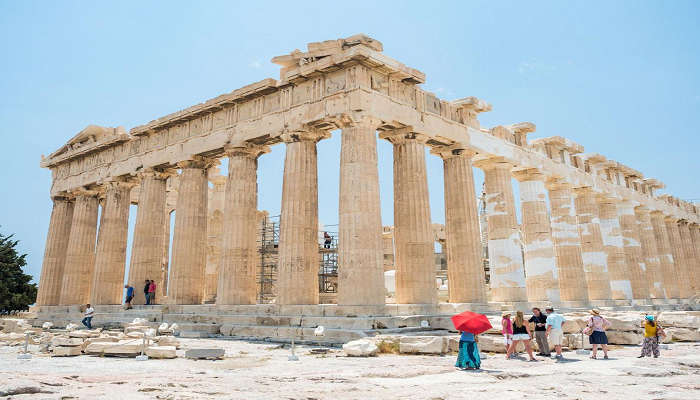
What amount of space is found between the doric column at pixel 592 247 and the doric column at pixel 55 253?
31.3 m

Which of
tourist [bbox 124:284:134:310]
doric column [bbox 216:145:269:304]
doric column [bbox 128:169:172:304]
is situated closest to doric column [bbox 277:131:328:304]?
doric column [bbox 216:145:269:304]

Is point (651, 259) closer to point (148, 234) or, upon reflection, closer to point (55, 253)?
point (148, 234)

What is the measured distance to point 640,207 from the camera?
112 feet

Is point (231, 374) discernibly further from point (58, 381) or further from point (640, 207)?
point (640, 207)

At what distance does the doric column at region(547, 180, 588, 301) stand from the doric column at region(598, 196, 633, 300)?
4.54 meters

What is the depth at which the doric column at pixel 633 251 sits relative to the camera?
31.2 m

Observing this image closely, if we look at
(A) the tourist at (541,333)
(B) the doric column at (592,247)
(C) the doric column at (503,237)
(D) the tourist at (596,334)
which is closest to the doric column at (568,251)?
(B) the doric column at (592,247)

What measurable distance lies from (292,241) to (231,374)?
9186 mm

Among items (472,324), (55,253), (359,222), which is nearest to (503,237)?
(359,222)

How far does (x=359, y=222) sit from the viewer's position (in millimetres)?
16547

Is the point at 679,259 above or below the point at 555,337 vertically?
above

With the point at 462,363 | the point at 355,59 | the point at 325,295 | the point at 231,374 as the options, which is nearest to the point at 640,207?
the point at 325,295

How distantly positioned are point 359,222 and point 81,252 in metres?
20.1

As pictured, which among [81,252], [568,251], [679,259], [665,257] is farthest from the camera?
[679,259]
